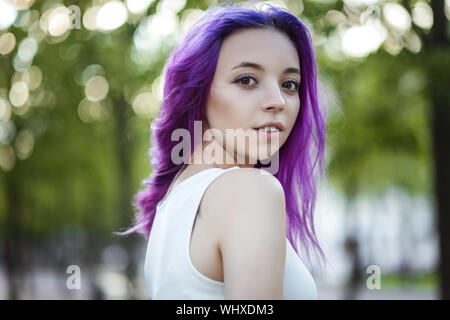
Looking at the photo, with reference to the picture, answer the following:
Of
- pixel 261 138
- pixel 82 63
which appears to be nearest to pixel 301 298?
pixel 261 138

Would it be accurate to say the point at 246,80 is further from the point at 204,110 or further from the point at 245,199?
the point at 245,199

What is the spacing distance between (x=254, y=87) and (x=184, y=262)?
621 mm

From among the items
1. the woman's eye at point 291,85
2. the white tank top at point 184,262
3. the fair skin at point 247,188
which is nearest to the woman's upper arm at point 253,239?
the fair skin at point 247,188

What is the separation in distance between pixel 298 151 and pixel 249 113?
449 millimetres

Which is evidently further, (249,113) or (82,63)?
(82,63)

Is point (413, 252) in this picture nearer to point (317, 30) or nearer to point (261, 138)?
point (317, 30)

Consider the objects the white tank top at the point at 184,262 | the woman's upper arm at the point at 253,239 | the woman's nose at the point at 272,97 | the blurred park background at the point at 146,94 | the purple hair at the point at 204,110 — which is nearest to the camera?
the woman's upper arm at the point at 253,239

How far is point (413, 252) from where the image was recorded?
90.8 feet

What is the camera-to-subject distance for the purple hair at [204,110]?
1877 mm

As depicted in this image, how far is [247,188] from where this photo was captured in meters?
1.50

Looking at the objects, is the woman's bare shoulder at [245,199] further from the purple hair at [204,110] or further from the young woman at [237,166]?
the purple hair at [204,110]

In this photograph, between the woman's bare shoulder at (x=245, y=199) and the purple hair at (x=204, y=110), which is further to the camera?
the purple hair at (x=204, y=110)

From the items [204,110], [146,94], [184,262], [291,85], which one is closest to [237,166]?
[204,110]

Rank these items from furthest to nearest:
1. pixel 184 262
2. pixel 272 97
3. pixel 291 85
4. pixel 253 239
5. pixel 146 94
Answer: pixel 146 94, pixel 291 85, pixel 272 97, pixel 184 262, pixel 253 239
